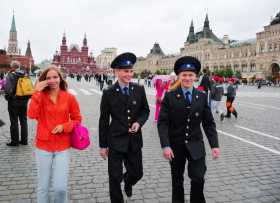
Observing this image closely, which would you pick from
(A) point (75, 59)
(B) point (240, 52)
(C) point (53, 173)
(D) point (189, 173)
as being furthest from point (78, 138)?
(A) point (75, 59)

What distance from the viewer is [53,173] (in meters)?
3.27

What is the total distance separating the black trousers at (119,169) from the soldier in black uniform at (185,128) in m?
0.45

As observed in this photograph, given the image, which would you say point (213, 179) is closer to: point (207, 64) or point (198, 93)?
point (198, 93)

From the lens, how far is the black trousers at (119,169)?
12.0ft

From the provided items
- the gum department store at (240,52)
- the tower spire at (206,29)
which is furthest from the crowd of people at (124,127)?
the tower spire at (206,29)

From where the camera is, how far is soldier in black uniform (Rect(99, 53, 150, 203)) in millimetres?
3676

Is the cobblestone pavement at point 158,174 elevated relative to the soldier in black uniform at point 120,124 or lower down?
lower down

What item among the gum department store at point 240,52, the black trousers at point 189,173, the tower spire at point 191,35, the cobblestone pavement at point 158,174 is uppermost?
the tower spire at point 191,35

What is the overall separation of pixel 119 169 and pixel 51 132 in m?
0.91

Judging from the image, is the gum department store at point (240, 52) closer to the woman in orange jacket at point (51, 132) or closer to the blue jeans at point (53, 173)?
the woman in orange jacket at point (51, 132)

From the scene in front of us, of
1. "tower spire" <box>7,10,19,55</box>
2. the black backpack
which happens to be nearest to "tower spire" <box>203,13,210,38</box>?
"tower spire" <box>7,10,19,55</box>

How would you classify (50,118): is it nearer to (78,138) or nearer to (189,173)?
(78,138)

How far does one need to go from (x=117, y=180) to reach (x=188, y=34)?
125 metres

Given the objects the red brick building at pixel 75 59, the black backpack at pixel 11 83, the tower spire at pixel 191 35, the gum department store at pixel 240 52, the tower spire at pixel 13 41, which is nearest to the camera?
the black backpack at pixel 11 83
